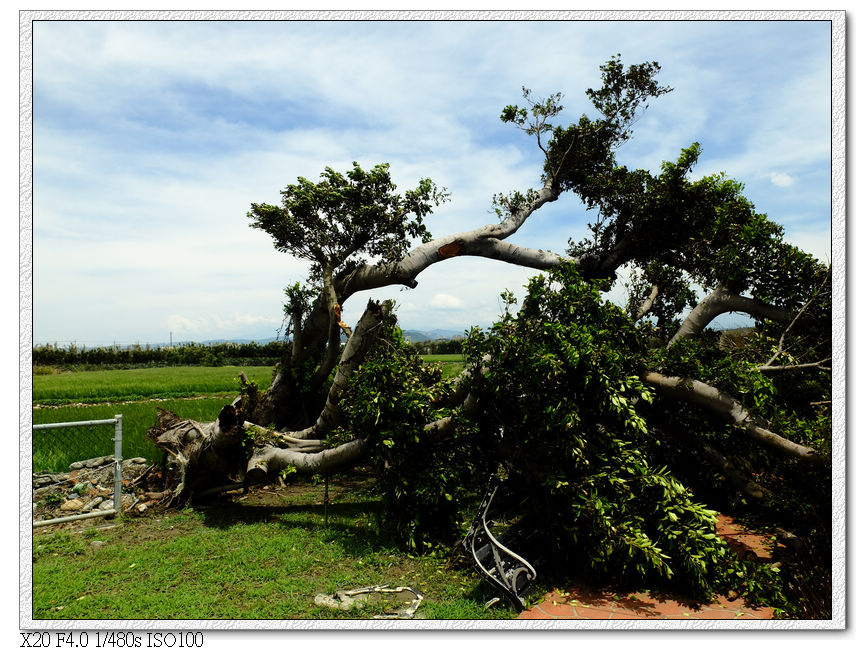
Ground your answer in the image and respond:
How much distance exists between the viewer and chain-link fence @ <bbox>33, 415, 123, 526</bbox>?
21.8 feet

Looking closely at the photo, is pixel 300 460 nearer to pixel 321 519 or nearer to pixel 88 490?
pixel 321 519

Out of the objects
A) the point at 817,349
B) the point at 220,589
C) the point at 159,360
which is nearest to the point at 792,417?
the point at 817,349

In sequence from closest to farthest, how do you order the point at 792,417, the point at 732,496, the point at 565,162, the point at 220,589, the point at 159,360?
the point at 220,589 → the point at 792,417 → the point at 732,496 → the point at 565,162 → the point at 159,360

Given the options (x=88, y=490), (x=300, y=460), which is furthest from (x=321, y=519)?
(x=88, y=490)

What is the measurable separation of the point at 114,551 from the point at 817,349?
7841mm

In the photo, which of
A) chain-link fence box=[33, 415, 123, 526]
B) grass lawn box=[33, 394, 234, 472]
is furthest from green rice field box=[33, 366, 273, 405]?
chain-link fence box=[33, 415, 123, 526]

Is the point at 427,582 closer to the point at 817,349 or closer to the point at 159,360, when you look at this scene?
the point at 817,349

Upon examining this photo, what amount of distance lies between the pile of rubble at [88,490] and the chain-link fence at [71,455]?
1 cm

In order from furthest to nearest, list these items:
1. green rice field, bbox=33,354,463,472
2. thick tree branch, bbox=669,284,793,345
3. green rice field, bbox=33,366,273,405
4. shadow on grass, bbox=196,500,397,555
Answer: green rice field, bbox=33,366,273,405, green rice field, bbox=33,354,463,472, thick tree branch, bbox=669,284,793,345, shadow on grass, bbox=196,500,397,555

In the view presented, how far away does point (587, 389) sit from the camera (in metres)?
4.66

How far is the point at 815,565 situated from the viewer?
13.3ft

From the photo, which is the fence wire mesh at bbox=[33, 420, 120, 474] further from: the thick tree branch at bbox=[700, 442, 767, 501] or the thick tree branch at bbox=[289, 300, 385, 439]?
the thick tree branch at bbox=[700, 442, 767, 501]

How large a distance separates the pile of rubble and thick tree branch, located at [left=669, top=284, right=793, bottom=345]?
24.6 ft

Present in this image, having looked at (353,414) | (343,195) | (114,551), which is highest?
(343,195)
